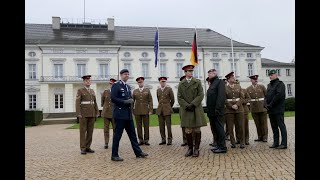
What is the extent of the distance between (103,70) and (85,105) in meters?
37.2

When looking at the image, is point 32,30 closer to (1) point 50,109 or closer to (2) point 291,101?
(1) point 50,109

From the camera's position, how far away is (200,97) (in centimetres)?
741

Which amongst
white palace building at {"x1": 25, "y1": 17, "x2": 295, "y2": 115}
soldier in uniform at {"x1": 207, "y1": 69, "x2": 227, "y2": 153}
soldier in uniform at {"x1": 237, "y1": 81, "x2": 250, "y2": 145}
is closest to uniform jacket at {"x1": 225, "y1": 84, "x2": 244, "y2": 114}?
soldier in uniform at {"x1": 237, "y1": 81, "x2": 250, "y2": 145}

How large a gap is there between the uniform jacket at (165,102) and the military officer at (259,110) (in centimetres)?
254

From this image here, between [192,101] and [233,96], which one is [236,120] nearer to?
[233,96]

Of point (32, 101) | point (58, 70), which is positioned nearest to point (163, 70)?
point (58, 70)

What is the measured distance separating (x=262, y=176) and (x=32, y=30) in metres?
48.6

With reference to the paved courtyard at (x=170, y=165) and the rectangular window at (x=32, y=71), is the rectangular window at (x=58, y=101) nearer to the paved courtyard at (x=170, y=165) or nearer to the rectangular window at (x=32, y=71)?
the rectangular window at (x=32, y=71)

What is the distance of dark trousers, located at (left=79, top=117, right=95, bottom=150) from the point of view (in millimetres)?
8398

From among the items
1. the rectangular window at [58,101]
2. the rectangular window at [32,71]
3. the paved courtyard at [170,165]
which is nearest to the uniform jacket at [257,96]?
the paved courtyard at [170,165]

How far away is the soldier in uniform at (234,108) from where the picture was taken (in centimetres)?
844

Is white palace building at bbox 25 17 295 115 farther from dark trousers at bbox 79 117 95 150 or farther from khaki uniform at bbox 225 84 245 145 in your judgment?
khaki uniform at bbox 225 84 245 145

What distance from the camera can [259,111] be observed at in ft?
31.8
